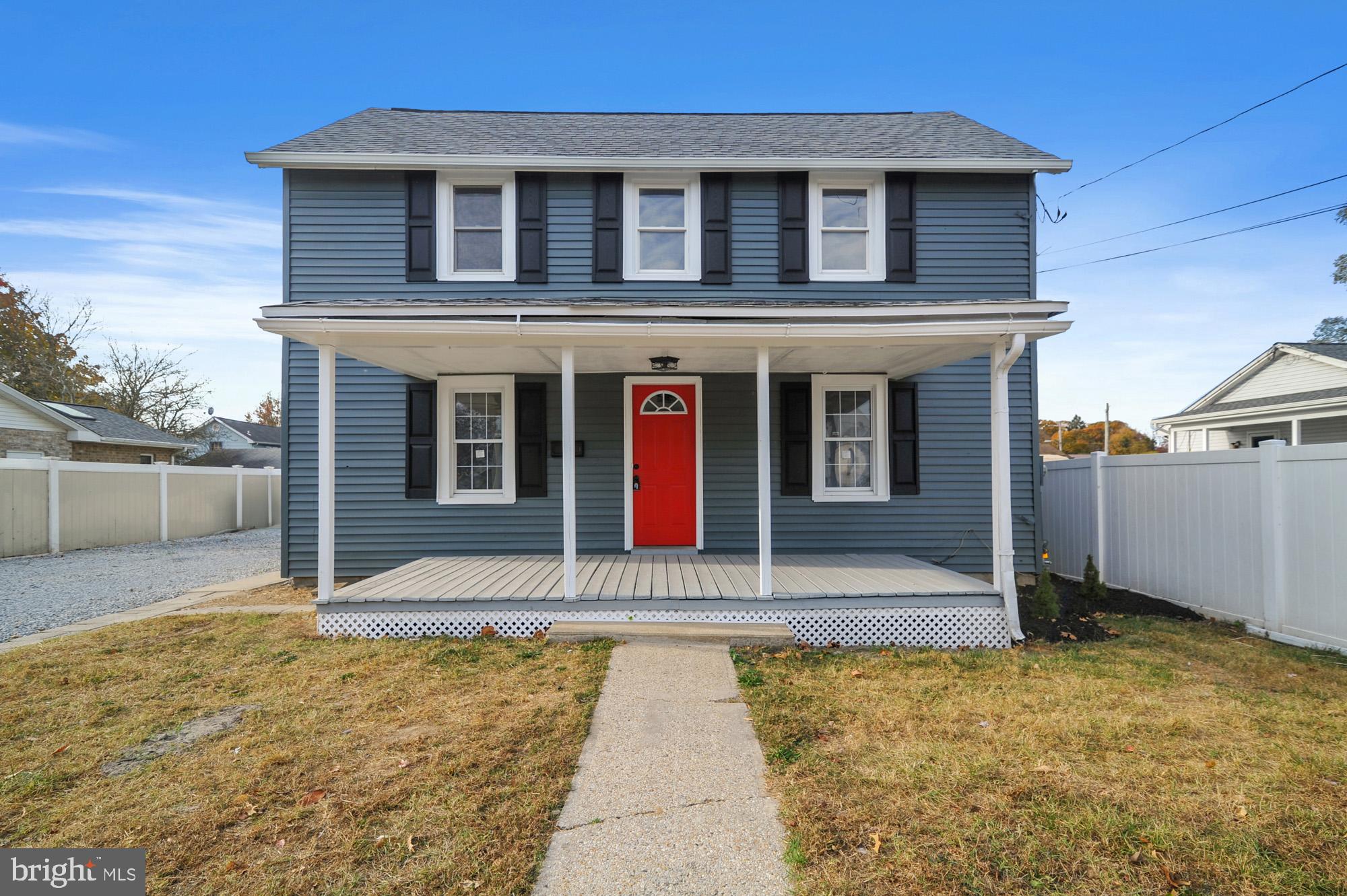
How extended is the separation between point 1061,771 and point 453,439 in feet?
22.3

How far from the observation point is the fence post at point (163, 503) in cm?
1260

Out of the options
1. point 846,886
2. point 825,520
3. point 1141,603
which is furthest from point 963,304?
point 846,886

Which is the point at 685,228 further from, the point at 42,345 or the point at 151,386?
the point at 42,345

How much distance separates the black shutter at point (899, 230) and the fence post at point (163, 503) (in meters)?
15.1

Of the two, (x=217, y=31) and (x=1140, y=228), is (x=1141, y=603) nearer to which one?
(x=1140, y=228)

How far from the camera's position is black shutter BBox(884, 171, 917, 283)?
7.39 metres

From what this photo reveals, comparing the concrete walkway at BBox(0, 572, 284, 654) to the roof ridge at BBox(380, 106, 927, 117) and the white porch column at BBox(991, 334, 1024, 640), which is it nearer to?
the white porch column at BBox(991, 334, 1024, 640)

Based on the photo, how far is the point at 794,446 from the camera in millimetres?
7301

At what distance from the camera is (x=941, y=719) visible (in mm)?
3445

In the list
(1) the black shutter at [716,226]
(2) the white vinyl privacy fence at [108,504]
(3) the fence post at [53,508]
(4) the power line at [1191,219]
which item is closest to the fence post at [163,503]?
(2) the white vinyl privacy fence at [108,504]

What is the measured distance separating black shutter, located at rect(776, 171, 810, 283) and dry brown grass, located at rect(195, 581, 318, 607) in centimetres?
704

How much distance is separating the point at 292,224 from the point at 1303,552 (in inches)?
433

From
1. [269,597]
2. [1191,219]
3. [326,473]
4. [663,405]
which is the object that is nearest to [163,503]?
[269,597]

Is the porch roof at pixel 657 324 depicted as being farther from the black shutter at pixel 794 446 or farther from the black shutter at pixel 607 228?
the black shutter at pixel 607 228
